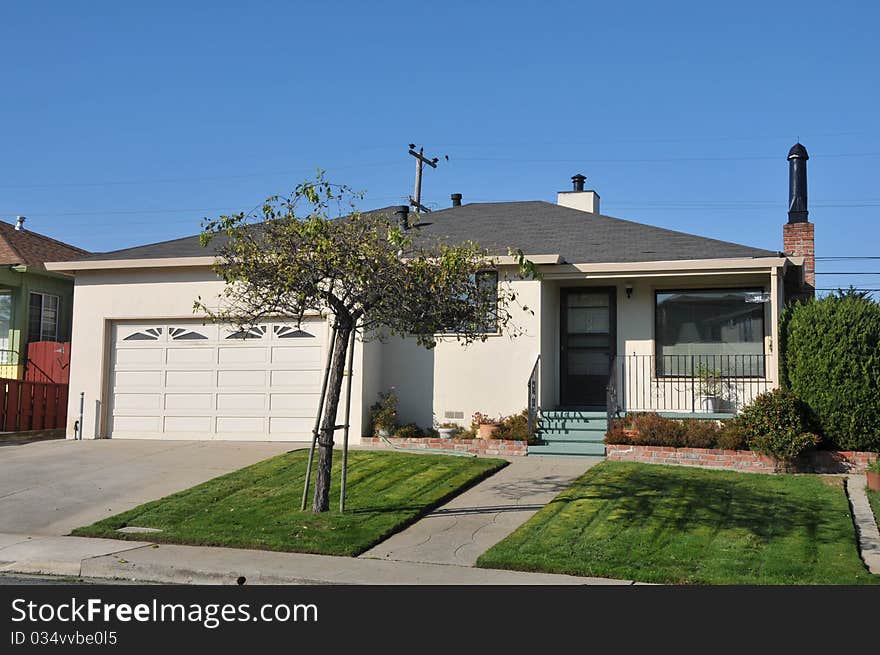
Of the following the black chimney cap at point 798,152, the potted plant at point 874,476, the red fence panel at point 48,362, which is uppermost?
the black chimney cap at point 798,152

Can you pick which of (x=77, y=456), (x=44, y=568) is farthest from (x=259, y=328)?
(x=44, y=568)

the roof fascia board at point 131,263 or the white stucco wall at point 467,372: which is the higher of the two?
the roof fascia board at point 131,263

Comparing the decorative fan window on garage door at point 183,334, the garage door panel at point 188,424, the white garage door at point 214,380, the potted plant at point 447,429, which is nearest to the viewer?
the potted plant at point 447,429

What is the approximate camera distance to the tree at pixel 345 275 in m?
10.0

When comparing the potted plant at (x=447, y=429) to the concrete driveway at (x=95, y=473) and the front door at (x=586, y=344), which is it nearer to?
the front door at (x=586, y=344)

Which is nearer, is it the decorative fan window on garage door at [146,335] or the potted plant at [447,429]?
the potted plant at [447,429]

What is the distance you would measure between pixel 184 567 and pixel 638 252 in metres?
10.6

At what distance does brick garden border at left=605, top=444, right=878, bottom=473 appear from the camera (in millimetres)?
13398

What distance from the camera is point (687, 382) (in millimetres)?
16406

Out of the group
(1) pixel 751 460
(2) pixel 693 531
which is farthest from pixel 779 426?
(2) pixel 693 531

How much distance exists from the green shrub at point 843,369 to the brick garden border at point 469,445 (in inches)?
176

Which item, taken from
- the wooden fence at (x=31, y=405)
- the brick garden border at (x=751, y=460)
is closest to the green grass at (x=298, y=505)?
the brick garden border at (x=751, y=460)

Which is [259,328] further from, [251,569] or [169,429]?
[251,569]

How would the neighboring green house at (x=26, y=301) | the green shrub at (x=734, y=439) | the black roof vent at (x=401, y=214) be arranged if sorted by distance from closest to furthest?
the green shrub at (x=734, y=439) < the black roof vent at (x=401, y=214) < the neighboring green house at (x=26, y=301)
